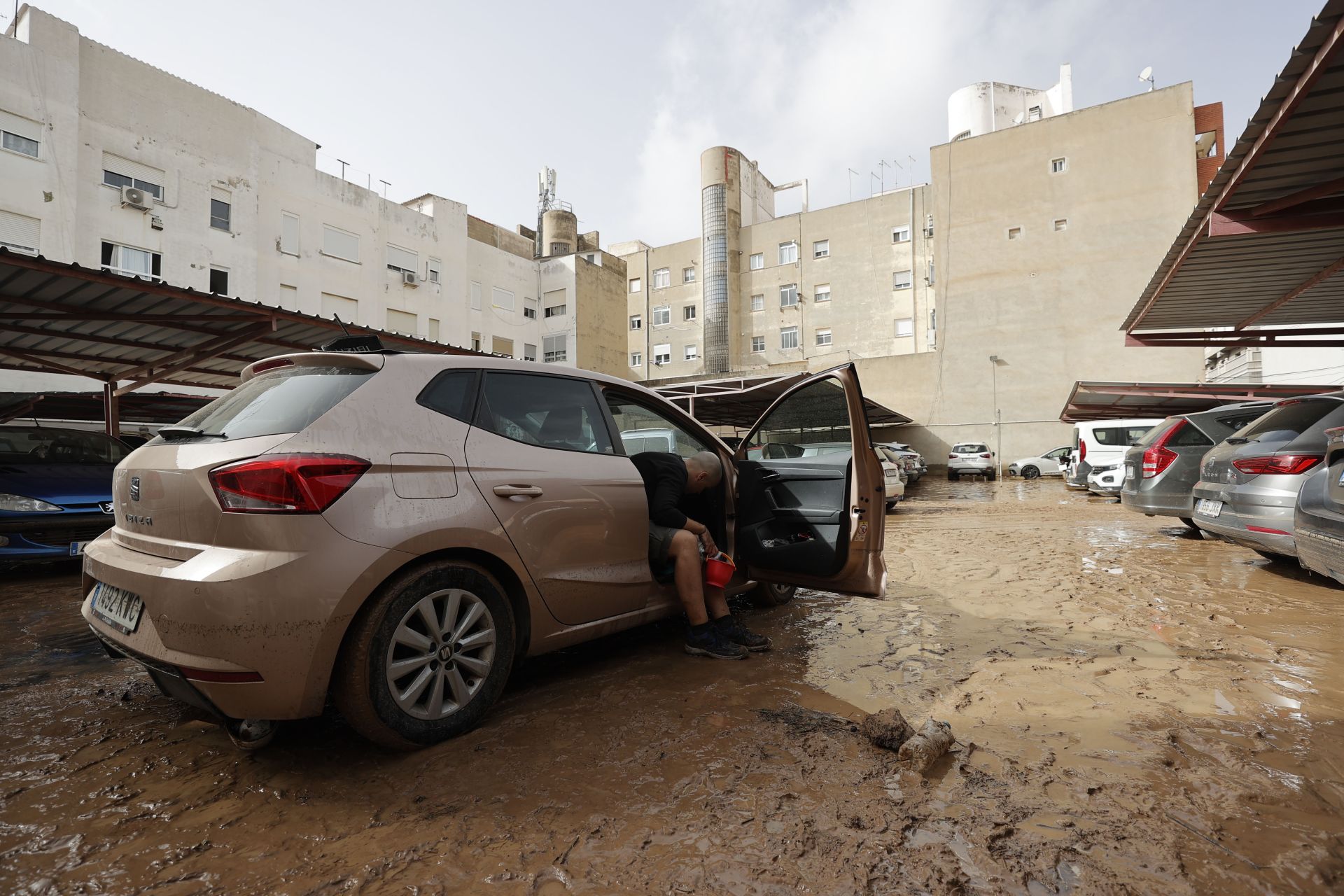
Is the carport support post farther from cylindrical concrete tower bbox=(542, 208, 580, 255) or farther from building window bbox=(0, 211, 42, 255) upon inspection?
cylindrical concrete tower bbox=(542, 208, 580, 255)

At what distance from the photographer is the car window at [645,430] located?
3887 millimetres

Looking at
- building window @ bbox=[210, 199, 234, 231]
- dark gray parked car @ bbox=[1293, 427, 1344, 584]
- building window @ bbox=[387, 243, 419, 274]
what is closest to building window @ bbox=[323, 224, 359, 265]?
building window @ bbox=[387, 243, 419, 274]

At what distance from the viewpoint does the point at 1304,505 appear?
438cm

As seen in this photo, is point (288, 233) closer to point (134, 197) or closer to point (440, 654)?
point (134, 197)

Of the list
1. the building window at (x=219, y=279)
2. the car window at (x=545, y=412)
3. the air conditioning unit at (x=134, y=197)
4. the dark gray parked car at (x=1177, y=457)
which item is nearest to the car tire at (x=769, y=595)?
the car window at (x=545, y=412)

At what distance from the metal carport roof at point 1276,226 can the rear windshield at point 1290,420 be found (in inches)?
78.5

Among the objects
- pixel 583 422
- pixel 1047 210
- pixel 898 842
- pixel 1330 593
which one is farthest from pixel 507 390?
pixel 1047 210

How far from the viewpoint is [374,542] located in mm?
2496

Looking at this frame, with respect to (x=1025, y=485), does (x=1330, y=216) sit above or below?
above

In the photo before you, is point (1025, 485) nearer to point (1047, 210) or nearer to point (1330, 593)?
point (1047, 210)

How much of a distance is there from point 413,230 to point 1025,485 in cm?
2666

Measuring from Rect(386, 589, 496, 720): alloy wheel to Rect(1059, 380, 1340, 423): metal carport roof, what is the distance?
643 inches

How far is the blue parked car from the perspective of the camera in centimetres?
596

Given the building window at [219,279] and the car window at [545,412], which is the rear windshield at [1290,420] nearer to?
the car window at [545,412]
